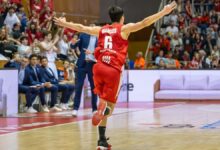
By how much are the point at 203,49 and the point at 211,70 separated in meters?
4.00

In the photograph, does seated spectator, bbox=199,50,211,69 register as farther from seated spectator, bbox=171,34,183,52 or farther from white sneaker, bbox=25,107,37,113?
white sneaker, bbox=25,107,37,113

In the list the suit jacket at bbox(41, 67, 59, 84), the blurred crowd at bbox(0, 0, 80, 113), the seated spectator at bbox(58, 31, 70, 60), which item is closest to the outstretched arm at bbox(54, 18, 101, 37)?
the blurred crowd at bbox(0, 0, 80, 113)

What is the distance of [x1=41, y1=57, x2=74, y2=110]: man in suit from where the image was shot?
1525cm

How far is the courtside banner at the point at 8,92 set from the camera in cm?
1361

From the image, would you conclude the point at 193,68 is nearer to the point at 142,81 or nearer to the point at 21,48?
the point at 142,81

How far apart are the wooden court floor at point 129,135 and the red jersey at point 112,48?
3.62 feet

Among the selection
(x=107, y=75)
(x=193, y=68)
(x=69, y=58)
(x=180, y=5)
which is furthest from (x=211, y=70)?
(x=107, y=75)

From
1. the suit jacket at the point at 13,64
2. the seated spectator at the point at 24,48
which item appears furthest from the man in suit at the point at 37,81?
the seated spectator at the point at 24,48

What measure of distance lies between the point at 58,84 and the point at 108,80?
8.36m

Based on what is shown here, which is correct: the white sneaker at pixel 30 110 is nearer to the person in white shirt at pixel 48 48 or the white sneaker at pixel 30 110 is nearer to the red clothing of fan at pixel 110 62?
the person in white shirt at pixel 48 48

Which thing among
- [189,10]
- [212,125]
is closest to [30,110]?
[212,125]

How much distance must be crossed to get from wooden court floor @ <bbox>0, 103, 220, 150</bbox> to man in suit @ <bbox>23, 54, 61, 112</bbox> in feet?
7.60

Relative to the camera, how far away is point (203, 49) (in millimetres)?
25188

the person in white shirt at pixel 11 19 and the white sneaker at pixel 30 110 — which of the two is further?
the person in white shirt at pixel 11 19
